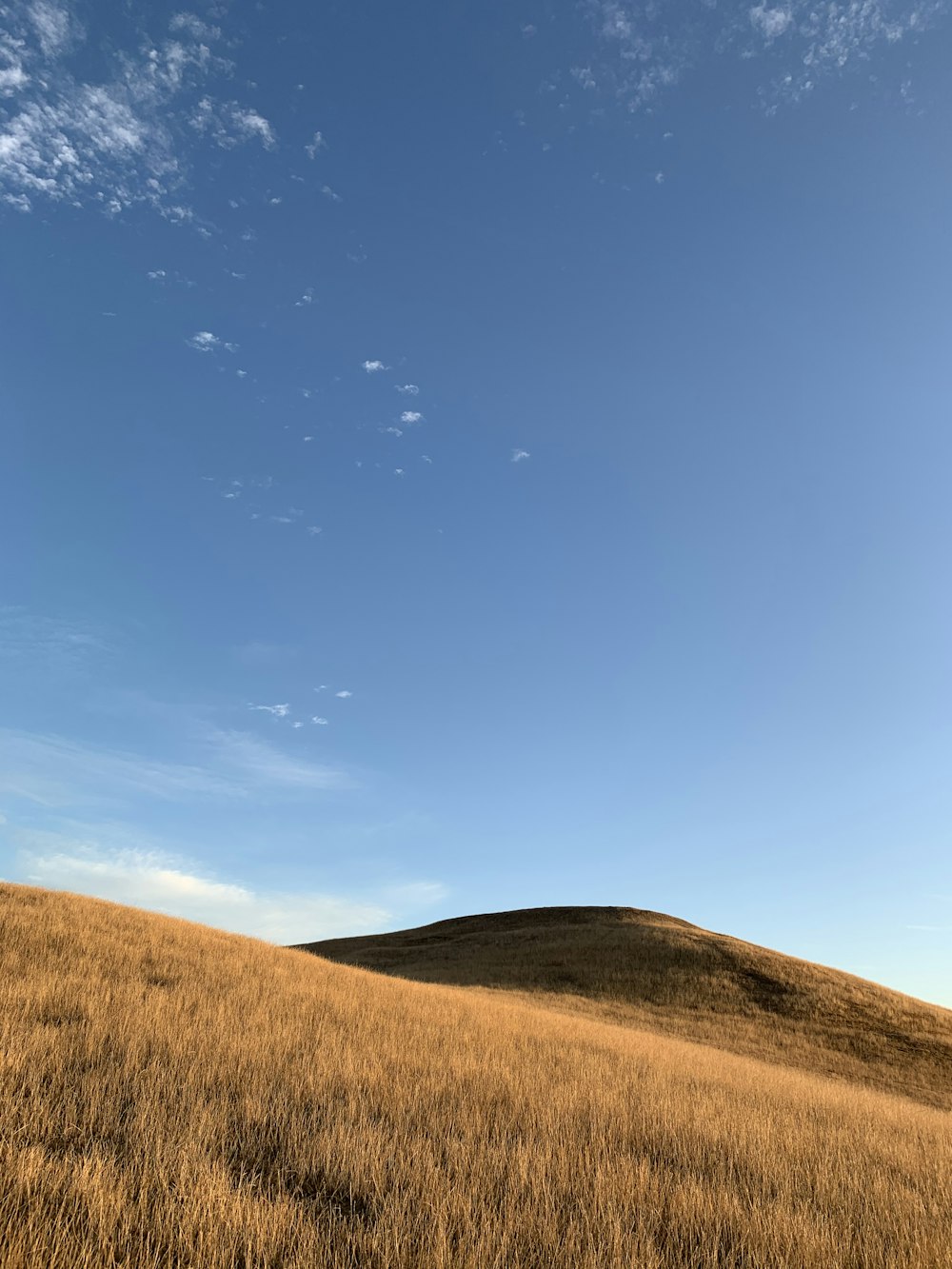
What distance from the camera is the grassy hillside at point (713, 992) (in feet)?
96.1

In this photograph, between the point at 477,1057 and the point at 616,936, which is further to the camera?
the point at 616,936

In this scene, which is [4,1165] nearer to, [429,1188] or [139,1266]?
[139,1266]

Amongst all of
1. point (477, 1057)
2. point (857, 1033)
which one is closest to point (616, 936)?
point (857, 1033)

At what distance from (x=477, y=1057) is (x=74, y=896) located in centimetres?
A: 1324

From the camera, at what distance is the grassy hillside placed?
29281 mm

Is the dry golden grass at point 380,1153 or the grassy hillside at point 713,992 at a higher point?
the grassy hillside at point 713,992

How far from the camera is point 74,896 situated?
18969 mm

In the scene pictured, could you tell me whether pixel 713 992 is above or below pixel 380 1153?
above

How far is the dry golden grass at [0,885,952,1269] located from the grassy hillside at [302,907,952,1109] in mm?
20118

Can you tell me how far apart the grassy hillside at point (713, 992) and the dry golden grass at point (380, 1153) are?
20118 mm

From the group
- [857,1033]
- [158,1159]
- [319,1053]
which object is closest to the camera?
[158,1159]

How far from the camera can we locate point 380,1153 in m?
5.82

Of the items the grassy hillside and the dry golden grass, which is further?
the grassy hillside

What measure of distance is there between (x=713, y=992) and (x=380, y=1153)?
1427 inches
